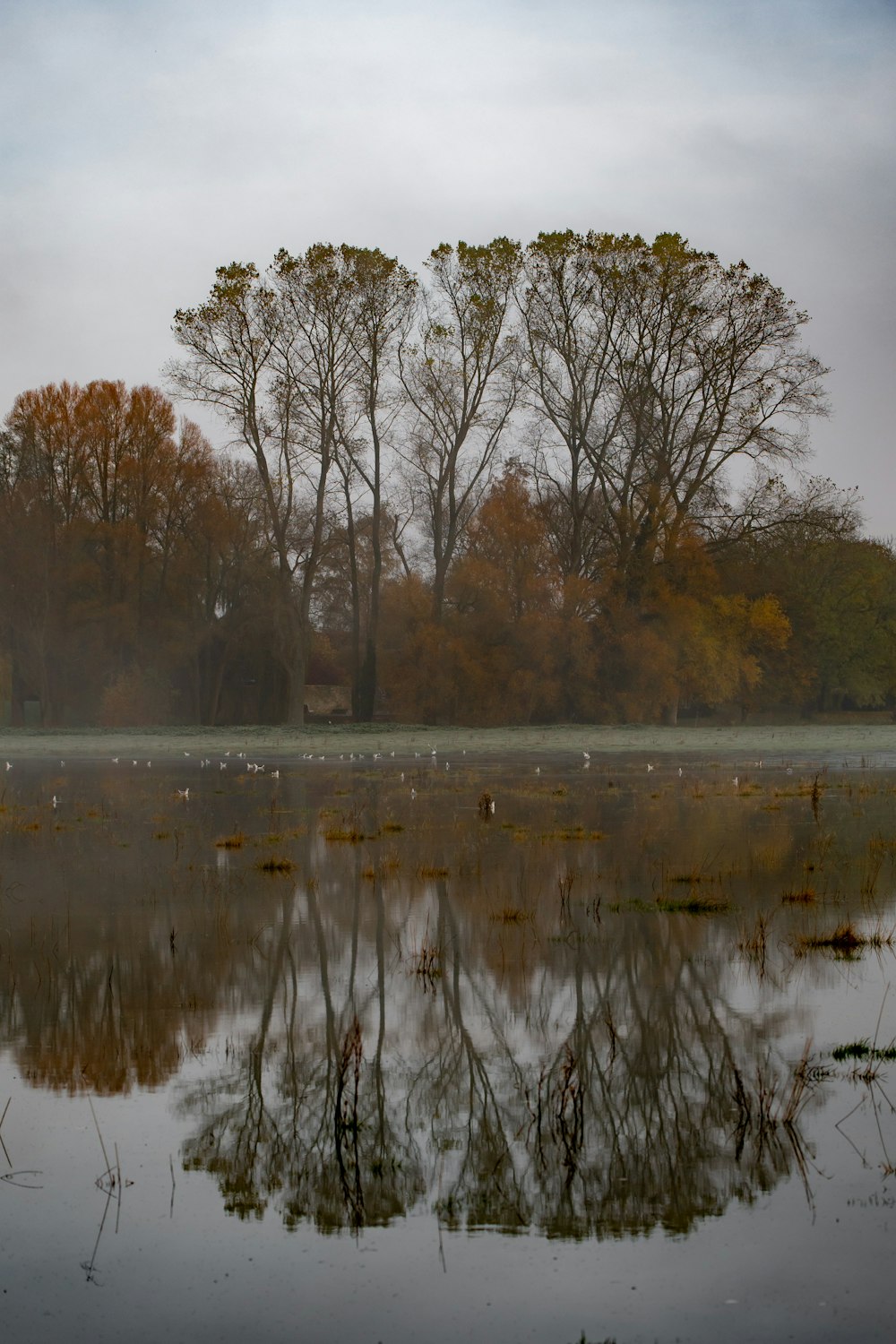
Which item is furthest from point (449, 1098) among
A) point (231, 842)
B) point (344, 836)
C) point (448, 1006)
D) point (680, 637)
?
point (680, 637)

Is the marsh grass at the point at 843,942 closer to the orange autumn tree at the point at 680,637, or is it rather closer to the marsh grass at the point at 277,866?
the marsh grass at the point at 277,866

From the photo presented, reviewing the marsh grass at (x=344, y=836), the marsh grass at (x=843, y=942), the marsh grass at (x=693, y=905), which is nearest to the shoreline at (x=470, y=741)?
the marsh grass at (x=344, y=836)

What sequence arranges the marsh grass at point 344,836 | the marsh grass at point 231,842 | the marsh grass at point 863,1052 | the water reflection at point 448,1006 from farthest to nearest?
1. the marsh grass at point 344,836
2. the marsh grass at point 231,842
3. the marsh grass at point 863,1052
4. the water reflection at point 448,1006

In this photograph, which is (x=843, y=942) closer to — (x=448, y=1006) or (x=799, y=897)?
(x=799, y=897)

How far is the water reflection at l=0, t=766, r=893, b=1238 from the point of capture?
199 inches

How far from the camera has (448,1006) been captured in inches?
300

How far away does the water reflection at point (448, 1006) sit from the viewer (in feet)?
16.6

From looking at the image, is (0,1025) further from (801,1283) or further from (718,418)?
(718,418)

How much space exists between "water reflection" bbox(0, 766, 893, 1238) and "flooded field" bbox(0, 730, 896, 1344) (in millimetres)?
25

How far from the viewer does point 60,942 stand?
9391mm

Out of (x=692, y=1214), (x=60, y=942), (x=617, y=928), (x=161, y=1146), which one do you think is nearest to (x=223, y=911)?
(x=60, y=942)


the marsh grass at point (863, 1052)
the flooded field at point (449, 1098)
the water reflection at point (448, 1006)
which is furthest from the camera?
the marsh grass at point (863, 1052)

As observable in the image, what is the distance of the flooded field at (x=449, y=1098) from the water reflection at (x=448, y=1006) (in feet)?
0.08

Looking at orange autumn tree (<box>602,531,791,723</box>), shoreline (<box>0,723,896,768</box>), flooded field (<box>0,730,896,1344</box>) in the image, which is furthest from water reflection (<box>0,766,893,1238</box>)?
orange autumn tree (<box>602,531,791,723</box>)
